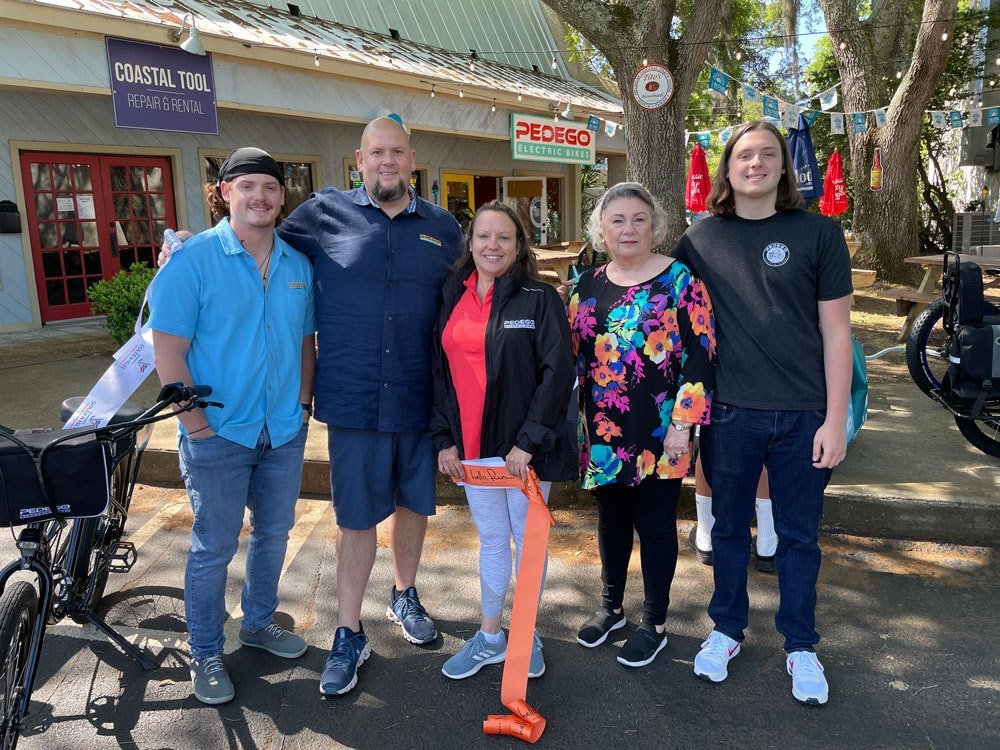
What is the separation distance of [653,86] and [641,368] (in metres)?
4.71

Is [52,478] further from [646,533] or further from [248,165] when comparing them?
[646,533]

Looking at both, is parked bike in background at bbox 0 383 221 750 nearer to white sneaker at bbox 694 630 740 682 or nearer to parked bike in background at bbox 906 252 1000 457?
white sneaker at bbox 694 630 740 682

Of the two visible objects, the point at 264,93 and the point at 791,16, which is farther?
the point at 791,16

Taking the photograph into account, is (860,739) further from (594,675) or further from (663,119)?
(663,119)

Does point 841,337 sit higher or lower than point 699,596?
higher

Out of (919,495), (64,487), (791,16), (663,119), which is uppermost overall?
(791,16)

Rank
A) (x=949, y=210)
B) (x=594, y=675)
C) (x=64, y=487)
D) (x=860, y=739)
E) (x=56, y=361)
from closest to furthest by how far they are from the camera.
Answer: (x=64, y=487)
(x=860, y=739)
(x=594, y=675)
(x=56, y=361)
(x=949, y=210)

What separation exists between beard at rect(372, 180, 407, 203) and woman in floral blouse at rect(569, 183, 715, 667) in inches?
28.9

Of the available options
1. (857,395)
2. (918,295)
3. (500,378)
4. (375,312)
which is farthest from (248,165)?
(918,295)

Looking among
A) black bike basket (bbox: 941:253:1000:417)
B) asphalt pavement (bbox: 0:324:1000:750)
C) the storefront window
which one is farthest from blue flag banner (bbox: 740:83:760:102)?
the storefront window

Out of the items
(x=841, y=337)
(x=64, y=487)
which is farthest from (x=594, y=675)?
(x=64, y=487)

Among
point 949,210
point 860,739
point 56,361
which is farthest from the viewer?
point 949,210

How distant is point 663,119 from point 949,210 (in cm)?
1512

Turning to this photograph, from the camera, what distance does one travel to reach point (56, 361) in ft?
25.8
